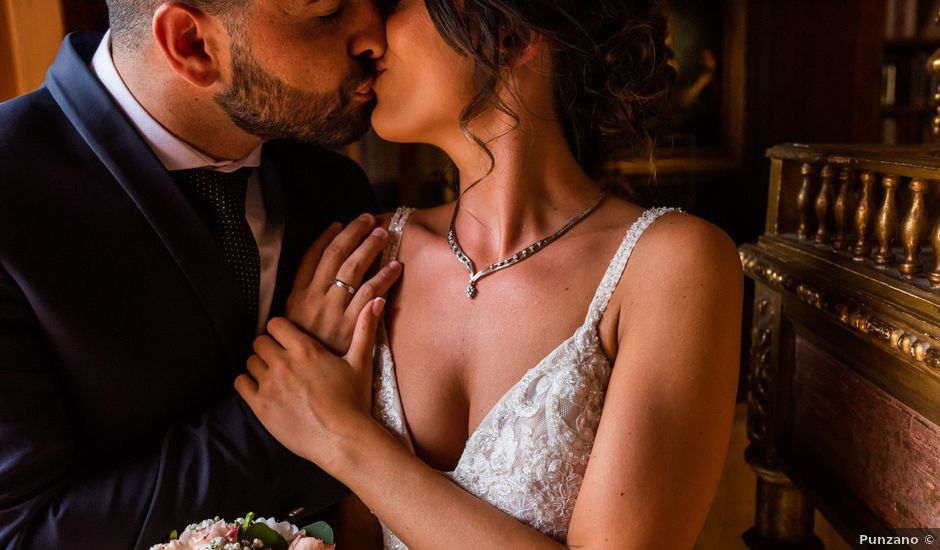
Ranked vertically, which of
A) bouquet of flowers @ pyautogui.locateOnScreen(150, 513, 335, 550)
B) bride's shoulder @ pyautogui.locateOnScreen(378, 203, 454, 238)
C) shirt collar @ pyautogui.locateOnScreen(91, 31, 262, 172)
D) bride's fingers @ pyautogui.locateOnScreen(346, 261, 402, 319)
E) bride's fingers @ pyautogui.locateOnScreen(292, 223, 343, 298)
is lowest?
bouquet of flowers @ pyautogui.locateOnScreen(150, 513, 335, 550)

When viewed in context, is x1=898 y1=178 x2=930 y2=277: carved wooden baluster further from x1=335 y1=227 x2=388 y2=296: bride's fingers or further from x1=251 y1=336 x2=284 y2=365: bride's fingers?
x1=251 y1=336 x2=284 y2=365: bride's fingers

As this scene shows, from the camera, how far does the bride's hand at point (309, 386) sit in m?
1.36

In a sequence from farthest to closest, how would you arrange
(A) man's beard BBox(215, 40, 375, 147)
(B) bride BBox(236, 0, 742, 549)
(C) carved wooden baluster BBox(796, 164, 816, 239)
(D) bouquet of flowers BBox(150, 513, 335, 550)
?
(C) carved wooden baluster BBox(796, 164, 816, 239) → (A) man's beard BBox(215, 40, 375, 147) → (B) bride BBox(236, 0, 742, 549) → (D) bouquet of flowers BBox(150, 513, 335, 550)

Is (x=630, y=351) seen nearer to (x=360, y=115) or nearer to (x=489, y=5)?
(x=489, y=5)

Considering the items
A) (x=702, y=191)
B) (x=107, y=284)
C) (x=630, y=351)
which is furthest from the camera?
(x=702, y=191)

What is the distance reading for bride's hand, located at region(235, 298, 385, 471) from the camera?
4.45 feet

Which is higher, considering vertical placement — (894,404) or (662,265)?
(662,265)

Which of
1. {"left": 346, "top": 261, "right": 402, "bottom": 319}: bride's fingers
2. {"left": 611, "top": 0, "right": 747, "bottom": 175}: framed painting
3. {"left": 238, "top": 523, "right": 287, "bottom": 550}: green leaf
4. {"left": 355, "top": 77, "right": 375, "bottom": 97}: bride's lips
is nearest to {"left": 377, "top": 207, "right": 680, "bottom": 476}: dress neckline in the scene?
{"left": 346, "top": 261, "right": 402, "bottom": 319}: bride's fingers

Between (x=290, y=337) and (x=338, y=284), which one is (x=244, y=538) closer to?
(x=290, y=337)

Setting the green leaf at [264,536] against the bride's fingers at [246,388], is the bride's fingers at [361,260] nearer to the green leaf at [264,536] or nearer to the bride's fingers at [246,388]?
the bride's fingers at [246,388]

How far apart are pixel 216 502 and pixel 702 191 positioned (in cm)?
381

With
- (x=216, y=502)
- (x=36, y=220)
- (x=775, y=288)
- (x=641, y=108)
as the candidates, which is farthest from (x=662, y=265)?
(x=36, y=220)

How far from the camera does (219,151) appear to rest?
1.59 metres

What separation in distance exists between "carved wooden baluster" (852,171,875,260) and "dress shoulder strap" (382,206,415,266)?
0.85m
